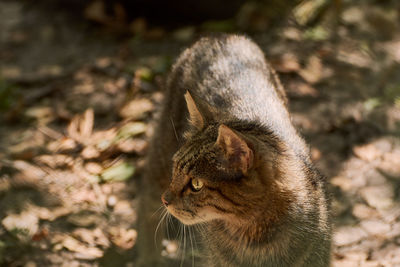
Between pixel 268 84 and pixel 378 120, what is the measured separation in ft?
6.69

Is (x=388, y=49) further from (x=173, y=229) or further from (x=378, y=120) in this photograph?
(x=173, y=229)

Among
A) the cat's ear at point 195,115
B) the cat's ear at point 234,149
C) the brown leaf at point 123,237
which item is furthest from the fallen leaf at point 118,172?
the cat's ear at point 234,149

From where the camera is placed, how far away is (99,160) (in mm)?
4953

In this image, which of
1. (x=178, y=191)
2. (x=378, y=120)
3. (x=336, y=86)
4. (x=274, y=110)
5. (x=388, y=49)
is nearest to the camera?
(x=178, y=191)

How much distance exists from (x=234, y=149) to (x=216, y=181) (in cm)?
25

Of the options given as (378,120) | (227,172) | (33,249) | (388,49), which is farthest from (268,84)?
(388,49)

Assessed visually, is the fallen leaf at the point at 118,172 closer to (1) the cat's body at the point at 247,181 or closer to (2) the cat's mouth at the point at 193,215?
(1) the cat's body at the point at 247,181

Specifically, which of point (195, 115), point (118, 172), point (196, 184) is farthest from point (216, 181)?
point (118, 172)

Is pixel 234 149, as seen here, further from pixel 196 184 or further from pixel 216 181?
pixel 196 184

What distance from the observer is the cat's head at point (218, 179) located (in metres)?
2.69

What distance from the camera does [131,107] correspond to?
18.5 feet

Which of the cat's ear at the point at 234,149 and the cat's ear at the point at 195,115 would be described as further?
the cat's ear at the point at 195,115

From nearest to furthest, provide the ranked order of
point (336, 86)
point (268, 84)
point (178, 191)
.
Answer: point (178, 191)
point (268, 84)
point (336, 86)

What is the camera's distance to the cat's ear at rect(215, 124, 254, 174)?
2621 millimetres
